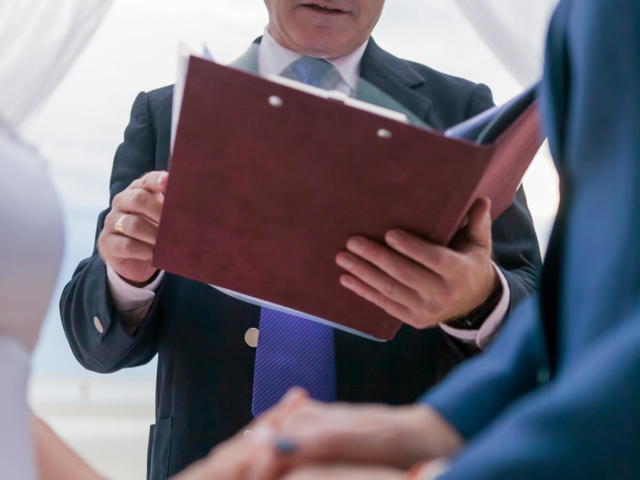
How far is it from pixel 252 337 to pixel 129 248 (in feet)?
0.95

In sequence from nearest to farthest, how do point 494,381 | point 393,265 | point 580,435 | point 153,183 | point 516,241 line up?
point 580,435 → point 494,381 → point 393,265 → point 153,183 → point 516,241

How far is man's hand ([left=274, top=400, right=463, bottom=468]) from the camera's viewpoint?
1.14 feet

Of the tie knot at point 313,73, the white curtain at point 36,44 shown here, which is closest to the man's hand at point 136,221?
the tie knot at point 313,73

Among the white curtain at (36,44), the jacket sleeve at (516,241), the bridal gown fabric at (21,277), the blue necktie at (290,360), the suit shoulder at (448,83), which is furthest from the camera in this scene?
the white curtain at (36,44)

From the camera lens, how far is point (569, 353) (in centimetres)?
40

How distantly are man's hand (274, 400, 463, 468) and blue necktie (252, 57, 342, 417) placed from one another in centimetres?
66

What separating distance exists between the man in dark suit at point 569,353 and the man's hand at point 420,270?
25cm

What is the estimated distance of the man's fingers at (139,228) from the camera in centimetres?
91

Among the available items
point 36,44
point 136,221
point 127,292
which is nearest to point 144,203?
point 136,221

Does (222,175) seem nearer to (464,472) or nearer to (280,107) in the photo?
(280,107)

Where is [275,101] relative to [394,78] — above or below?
above

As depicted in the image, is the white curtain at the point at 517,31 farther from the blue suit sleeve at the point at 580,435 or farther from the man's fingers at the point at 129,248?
the blue suit sleeve at the point at 580,435

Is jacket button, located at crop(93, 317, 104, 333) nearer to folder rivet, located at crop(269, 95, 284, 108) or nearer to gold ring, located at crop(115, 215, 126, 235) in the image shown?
gold ring, located at crop(115, 215, 126, 235)

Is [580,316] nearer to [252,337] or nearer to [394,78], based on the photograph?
[252,337]
